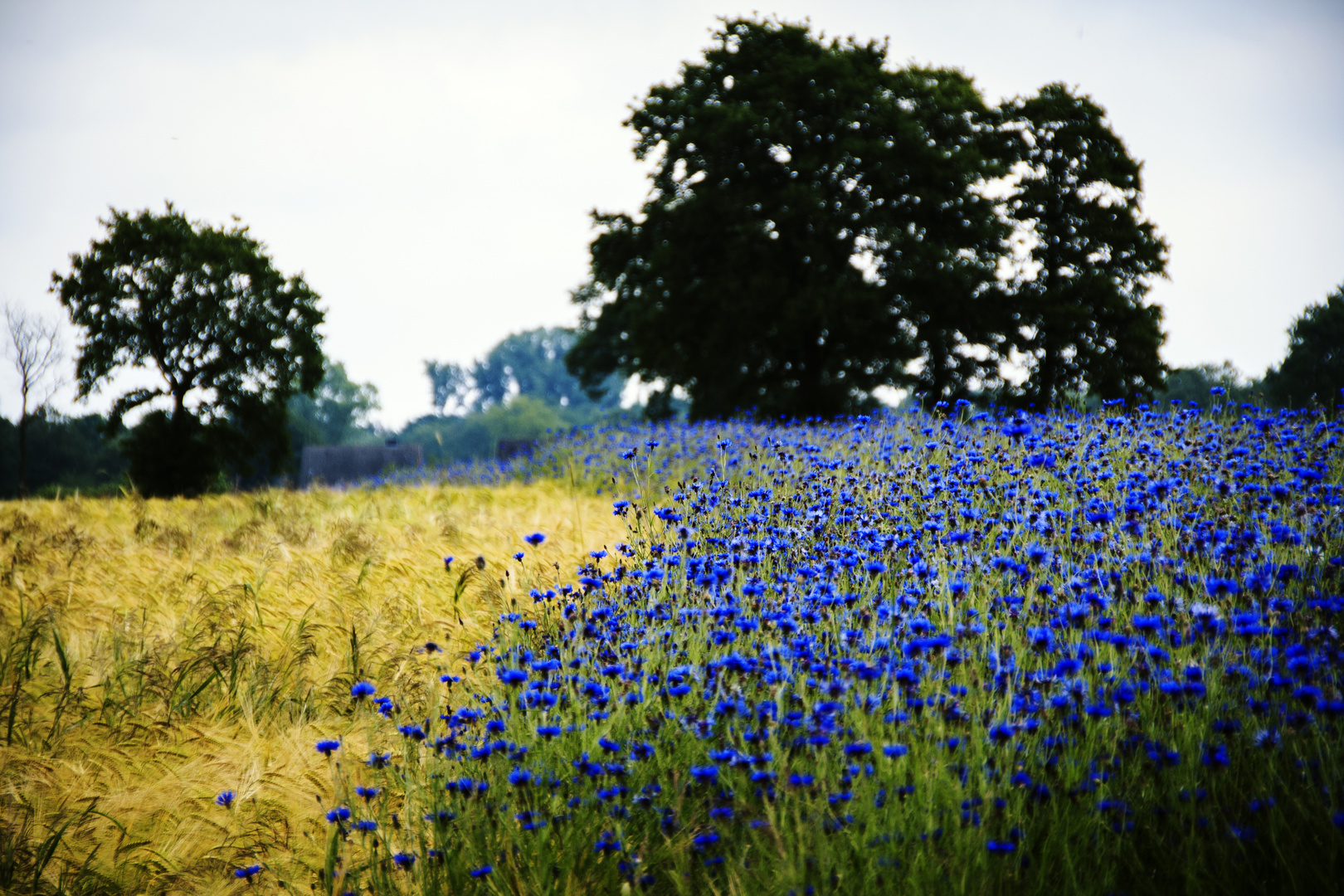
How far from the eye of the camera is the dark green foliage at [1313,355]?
33250mm

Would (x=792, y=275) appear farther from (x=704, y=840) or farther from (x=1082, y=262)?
(x=704, y=840)

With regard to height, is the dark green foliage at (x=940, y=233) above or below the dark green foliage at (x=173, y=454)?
above

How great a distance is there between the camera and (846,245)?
60.3 feet

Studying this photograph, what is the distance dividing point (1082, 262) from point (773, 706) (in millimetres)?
21353

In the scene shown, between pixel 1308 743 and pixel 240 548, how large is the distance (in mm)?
6748

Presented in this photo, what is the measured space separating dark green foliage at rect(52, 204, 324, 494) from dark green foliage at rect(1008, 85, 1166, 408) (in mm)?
19046

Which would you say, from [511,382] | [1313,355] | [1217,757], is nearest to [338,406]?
[511,382]

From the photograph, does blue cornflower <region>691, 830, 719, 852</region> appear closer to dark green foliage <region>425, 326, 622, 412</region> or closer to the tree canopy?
the tree canopy

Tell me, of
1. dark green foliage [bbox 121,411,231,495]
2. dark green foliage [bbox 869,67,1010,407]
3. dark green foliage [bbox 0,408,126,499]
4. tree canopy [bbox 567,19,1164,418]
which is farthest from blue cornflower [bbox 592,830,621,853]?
dark green foliage [bbox 0,408,126,499]

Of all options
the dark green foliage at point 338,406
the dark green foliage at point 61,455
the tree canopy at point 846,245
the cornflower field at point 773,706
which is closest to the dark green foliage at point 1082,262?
the tree canopy at point 846,245

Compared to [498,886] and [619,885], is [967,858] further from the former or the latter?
[498,886]

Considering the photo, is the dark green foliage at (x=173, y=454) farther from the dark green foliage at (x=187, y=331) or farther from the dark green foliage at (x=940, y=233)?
the dark green foliage at (x=940, y=233)

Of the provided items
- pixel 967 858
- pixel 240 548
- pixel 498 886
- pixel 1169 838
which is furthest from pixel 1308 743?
pixel 240 548

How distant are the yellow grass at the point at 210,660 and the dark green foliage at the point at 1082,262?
51.3 ft
